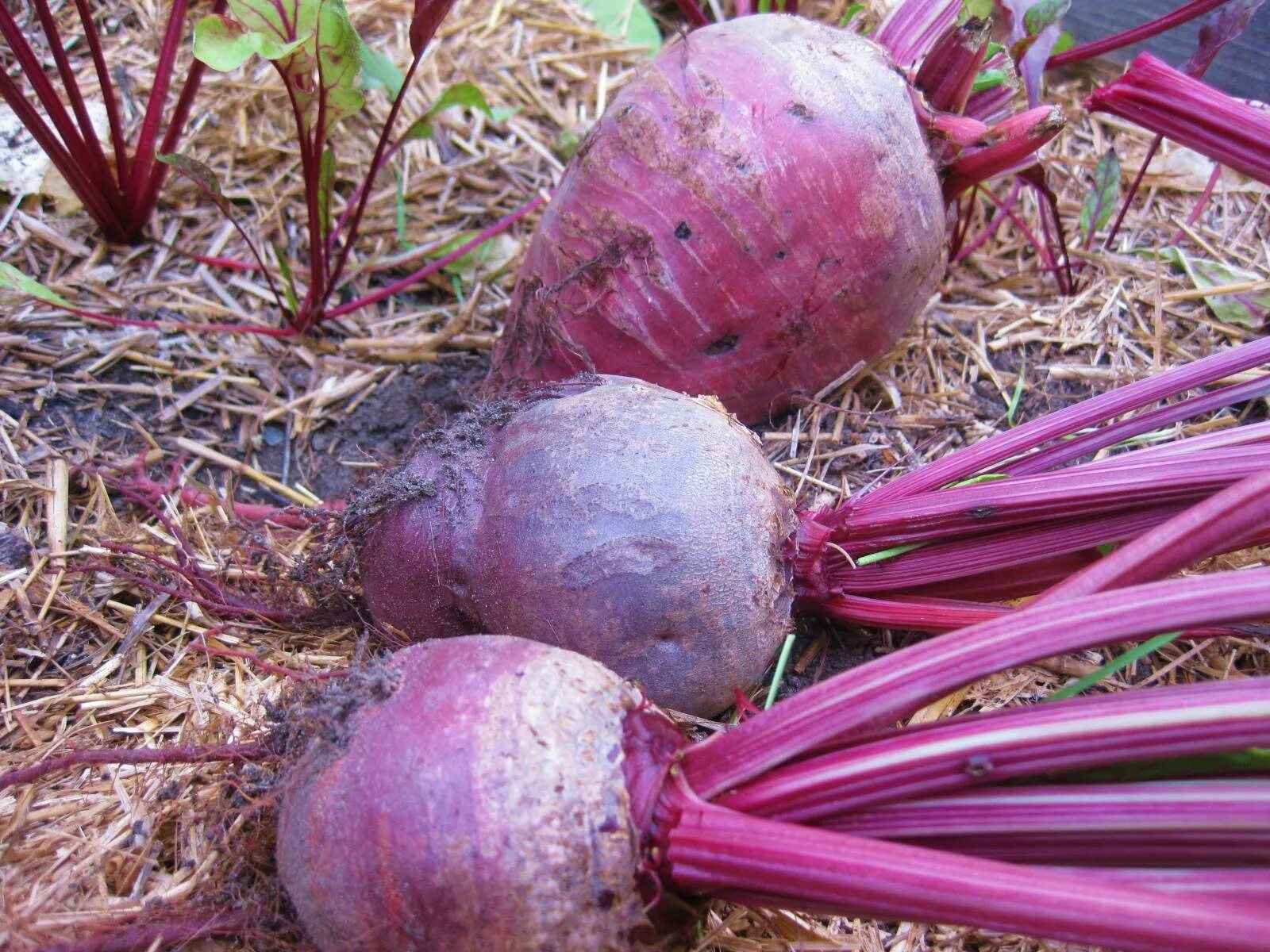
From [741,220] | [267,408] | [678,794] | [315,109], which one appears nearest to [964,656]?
[678,794]

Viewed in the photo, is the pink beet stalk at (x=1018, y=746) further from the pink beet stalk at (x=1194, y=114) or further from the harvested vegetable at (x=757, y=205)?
the pink beet stalk at (x=1194, y=114)

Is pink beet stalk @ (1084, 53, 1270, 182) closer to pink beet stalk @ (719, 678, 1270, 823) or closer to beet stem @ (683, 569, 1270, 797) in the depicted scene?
beet stem @ (683, 569, 1270, 797)

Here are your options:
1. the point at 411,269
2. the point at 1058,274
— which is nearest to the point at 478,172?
the point at 411,269

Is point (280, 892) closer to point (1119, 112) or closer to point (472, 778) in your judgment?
point (472, 778)

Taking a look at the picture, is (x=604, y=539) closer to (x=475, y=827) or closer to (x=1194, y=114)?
(x=475, y=827)

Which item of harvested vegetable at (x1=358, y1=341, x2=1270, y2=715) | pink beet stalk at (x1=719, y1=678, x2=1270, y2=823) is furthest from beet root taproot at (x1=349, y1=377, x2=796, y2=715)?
pink beet stalk at (x1=719, y1=678, x2=1270, y2=823)

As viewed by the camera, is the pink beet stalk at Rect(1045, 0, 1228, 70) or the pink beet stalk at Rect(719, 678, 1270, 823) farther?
the pink beet stalk at Rect(1045, 0, 1228, 70)
